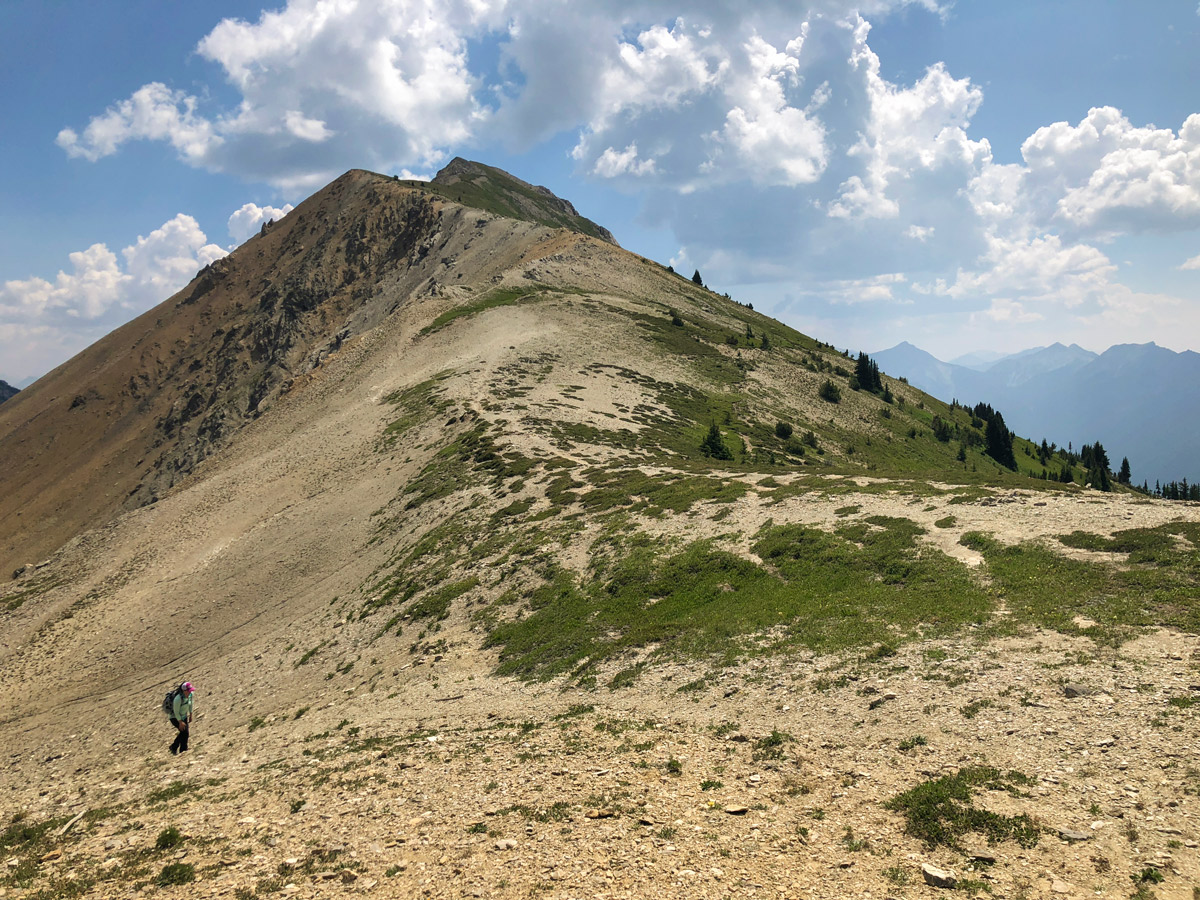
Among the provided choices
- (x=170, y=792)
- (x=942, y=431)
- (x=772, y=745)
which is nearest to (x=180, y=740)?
(x=170, y=792)

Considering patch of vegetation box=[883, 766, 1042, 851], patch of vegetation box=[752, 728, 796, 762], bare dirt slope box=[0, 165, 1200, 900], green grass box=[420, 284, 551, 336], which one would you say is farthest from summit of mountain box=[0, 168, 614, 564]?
patch of vegetation box=[883, 766, 1042, 851]

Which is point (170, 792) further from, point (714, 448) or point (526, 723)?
point (714, 448)

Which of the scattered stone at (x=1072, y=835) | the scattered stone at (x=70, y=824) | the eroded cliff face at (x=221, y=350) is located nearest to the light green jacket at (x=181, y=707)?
the scattered stone at (x=70, y=824)

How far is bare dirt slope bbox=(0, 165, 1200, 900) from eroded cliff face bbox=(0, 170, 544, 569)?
6696cm

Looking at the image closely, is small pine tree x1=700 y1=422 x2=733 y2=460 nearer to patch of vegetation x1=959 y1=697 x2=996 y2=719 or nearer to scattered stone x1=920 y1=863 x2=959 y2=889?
patch of vegetation x1=959 y1=697 x2=996 y2=719

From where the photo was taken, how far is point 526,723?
1728cm

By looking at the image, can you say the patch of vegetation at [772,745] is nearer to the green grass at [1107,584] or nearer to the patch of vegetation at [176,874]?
the green grass at [1107,584]

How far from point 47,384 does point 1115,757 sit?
248 meters

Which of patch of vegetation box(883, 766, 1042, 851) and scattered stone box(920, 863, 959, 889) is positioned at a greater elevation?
patch of vegetation box(883, 766, 1042, 851)

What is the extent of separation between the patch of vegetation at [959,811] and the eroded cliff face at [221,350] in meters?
96.3

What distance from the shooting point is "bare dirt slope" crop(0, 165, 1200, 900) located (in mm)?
10680

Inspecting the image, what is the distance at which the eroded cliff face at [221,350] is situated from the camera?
122 m

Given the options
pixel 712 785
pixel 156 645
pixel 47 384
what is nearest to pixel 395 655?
pixel 712 785

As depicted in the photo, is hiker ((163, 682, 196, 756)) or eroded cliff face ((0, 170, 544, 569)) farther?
eroded cliff face ((0, 170, 544, 569))
